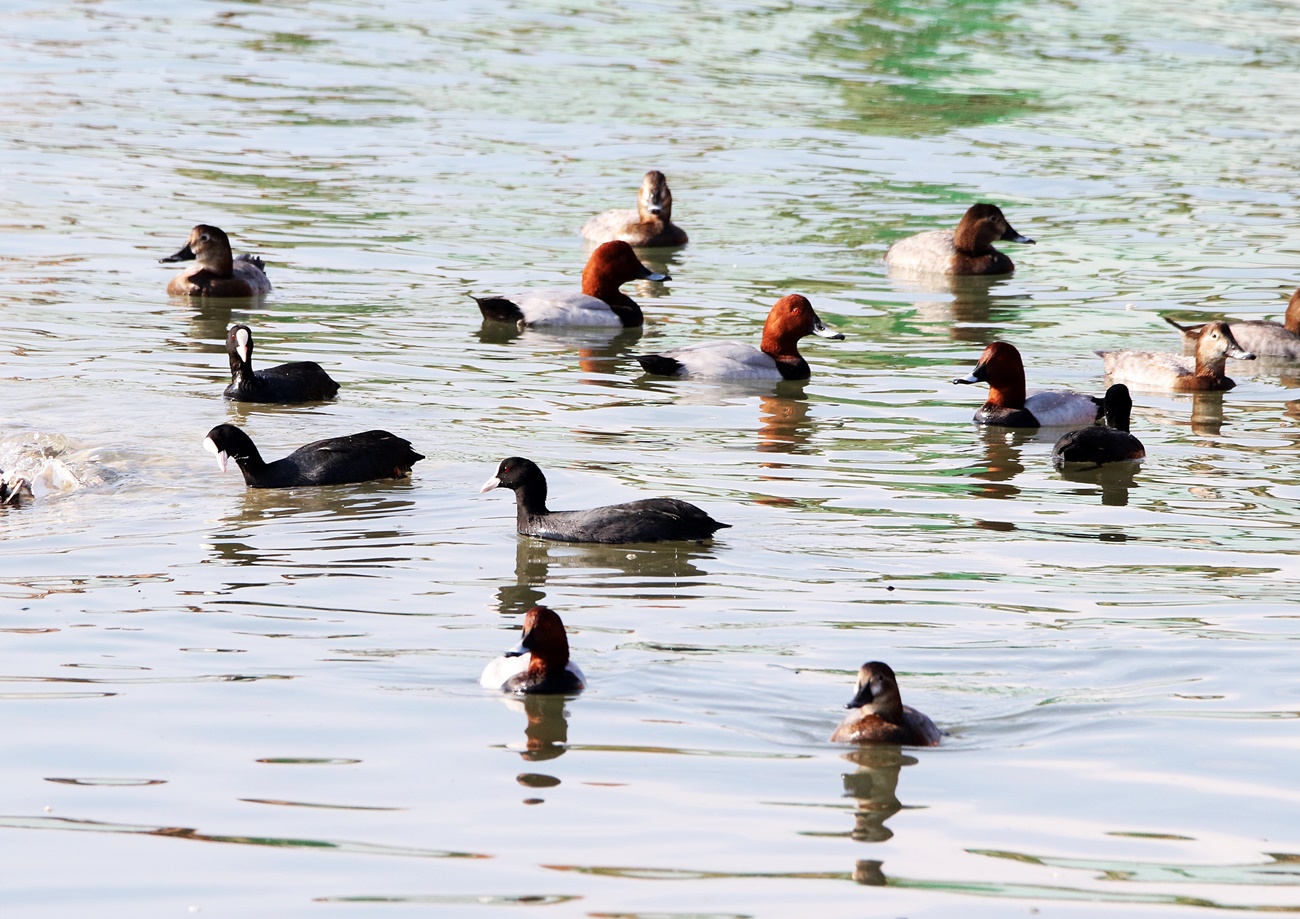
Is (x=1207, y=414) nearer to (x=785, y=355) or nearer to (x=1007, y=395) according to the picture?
(x=1007, y=395)

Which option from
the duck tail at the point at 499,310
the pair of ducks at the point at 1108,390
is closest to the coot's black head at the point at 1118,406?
the pair of ducks at the point at 1108,390

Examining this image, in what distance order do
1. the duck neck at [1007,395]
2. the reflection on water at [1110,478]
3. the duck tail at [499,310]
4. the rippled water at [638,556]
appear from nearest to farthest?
1. the rippled water at [638,556]
2. the reflection on water at [1110,478]
3. the duck neck at [1007,395]
4. the duck tail at [499,310]

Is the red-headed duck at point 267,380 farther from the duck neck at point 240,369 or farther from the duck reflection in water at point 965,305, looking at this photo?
the duck reflection in water at point 965,305

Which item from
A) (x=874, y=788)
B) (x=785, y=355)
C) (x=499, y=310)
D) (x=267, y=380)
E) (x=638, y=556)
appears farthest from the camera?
(x=499, y=310)

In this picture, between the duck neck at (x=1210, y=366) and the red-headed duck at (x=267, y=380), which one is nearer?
the red-headed duck at (x=267, y=380)

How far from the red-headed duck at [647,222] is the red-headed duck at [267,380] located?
281 inches

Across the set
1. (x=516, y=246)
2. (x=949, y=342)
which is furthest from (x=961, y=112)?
(x=949, y=342)

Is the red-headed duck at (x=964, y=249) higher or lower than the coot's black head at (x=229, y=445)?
higher

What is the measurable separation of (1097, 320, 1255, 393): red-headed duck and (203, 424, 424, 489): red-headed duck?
21.6 feet

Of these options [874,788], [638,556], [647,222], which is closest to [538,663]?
[874,788]

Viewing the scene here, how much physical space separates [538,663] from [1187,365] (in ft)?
30.3

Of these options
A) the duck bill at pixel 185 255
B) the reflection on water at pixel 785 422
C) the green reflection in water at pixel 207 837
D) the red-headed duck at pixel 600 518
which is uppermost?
the duck bill at pixel 185 255

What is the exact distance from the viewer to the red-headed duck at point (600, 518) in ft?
35.1

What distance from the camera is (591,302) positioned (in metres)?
17.8
